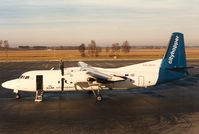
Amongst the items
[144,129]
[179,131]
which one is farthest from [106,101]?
[179,131]

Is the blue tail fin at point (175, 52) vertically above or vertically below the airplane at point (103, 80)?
above

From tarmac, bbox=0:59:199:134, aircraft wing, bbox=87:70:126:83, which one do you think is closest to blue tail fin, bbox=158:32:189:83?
tarmac, bbox=0:59:199:134

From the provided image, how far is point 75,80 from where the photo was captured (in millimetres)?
18016

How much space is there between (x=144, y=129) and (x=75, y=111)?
19.3 feet

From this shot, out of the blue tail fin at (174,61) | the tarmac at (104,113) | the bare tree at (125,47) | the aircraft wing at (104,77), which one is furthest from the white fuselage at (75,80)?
the bare tree at (125,47)

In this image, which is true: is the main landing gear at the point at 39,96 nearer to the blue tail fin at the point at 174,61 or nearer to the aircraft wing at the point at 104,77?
the aircraft wing at the point at 104,77

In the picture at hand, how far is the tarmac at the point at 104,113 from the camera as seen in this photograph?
11531 mm

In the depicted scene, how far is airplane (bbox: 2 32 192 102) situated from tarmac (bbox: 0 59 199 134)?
124 cm

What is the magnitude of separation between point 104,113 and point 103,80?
12.7 ft

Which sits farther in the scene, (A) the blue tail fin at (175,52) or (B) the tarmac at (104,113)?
(A) the blue tail fin at (175,52)

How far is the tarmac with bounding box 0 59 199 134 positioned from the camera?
37.8 feet

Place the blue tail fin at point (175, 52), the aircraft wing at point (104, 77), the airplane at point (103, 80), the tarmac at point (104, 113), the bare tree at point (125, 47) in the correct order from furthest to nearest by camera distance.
A: the bare tree at point (125, 47) → the blue tail fin at point (175, 52) → the airplane at point (103, 80) → the aircraft wing at point (104, 77) → the tarmac at point (104, 113)

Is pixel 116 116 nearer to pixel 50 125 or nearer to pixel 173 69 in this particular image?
pixel 50 125

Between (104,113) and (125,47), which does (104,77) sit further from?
(125,47)
